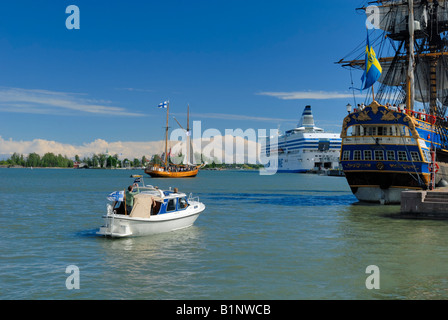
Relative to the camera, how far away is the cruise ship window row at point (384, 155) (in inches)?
1635

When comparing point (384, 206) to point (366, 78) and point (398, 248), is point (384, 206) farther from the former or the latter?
point (398, 248)

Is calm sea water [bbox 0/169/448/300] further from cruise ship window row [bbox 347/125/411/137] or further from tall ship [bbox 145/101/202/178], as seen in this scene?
tall ship [bbox 145/101/202/178]

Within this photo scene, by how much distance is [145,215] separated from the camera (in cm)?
2312

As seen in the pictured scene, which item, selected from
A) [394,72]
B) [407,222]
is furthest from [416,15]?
[407,222]

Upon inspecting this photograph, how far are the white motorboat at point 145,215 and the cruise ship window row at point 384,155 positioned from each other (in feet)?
78.8

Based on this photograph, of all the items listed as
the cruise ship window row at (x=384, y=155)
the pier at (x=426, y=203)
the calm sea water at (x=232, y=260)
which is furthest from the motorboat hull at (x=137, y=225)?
the cruise ship window row at (x=384, y=155)

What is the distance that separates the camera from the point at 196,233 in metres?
25.2

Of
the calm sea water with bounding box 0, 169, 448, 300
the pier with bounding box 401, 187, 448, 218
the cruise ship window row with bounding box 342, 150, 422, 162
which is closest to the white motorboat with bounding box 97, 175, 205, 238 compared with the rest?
the calm sea water with bounding box 0, 169, 448, 300

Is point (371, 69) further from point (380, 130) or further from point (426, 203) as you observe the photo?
point (426, 203)

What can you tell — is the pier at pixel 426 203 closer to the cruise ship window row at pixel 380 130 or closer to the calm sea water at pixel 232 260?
the calm sea water at pixel 232 260

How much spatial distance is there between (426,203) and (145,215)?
797 inches

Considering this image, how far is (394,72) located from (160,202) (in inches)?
2176

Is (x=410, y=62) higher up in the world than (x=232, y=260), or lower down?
higher up

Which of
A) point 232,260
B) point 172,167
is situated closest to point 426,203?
point 232,260
